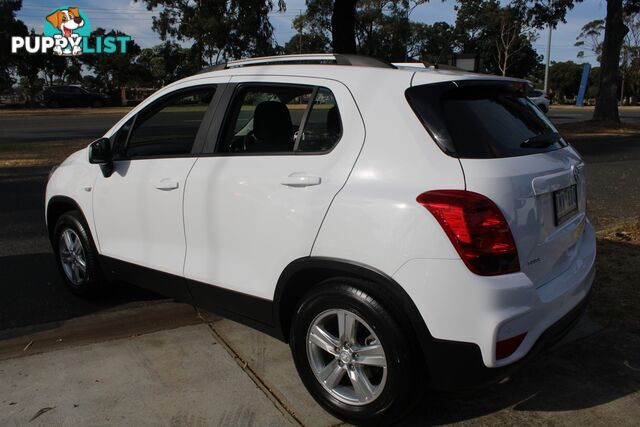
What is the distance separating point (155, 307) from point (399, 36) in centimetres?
5848

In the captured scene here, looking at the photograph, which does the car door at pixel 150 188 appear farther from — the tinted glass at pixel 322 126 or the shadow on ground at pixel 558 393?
the shadow on ground at pixel 558 393

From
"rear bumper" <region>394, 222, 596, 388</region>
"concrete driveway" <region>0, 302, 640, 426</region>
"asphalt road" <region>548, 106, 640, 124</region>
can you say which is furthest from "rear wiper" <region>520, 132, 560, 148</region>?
"asphalt road" <region>548, 106, 640, 124</region>

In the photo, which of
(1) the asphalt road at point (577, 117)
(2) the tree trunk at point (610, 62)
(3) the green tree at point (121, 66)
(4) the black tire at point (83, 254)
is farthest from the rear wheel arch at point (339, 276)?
(3) the green tree at point (121, 66)

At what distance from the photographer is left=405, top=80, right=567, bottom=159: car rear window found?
2.53 meters

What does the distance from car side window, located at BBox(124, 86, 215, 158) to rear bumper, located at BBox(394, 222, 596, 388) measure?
73.4 inches

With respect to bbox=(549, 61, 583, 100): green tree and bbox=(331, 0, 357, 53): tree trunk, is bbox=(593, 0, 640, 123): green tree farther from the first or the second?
bbox=(549, 61, 583, 100): green tree

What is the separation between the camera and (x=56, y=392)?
3137 mm

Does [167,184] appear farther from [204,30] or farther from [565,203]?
[204,30]

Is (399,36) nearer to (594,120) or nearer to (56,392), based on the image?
(594,120)

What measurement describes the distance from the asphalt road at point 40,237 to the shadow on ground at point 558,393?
2.70 meters

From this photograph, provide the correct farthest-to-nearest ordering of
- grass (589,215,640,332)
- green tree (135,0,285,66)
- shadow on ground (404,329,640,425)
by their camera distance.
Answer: green tree (135,0,285,66) → grass (589,215,640,332) → shadow on ground (404,329,640,425)

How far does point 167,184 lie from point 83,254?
4.36 ft

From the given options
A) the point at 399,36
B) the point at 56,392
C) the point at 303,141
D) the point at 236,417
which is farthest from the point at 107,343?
the point at 399,36

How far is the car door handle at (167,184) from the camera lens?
11.3 feet
